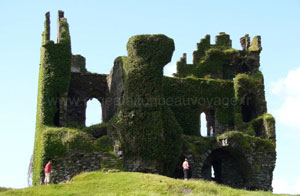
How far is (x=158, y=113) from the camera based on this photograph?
3947 centimetres

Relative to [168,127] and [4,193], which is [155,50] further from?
[4,193]

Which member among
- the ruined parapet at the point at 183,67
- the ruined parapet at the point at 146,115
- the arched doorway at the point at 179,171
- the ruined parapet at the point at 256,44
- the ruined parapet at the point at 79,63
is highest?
the ruined parapet at the point at 256,44

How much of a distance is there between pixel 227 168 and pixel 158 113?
991 cm

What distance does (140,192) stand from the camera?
29781 millimetres

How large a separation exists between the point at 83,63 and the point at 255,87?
52.8 feet

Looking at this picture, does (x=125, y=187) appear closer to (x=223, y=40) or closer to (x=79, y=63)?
(x=223, y=40)

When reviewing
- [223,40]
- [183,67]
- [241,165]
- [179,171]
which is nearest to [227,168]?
[241,165]

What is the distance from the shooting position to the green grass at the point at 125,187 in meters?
30.0

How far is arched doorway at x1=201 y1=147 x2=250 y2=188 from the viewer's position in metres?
44.5

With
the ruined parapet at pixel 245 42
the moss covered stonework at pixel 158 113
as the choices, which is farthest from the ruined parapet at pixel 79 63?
the ruined parapet at pixel 245 42

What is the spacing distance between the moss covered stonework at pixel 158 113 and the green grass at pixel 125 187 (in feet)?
17.9

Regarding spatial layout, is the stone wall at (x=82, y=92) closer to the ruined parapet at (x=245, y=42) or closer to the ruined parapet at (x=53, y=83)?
the ruined parapet at (x=53, y=83)

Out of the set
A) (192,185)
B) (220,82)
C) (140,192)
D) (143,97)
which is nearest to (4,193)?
(140,192)

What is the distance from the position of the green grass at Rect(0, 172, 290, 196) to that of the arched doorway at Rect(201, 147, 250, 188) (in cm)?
1098
